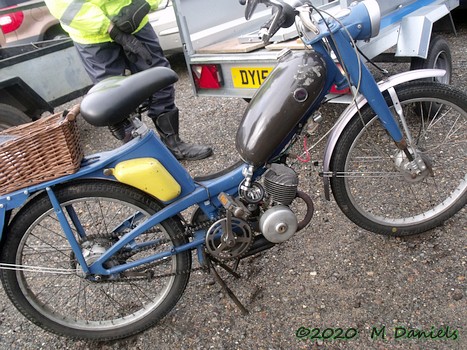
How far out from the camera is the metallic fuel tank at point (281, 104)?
1831 mm

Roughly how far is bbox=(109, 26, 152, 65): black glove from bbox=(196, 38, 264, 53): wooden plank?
47 cm

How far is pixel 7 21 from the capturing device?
5.98 metres

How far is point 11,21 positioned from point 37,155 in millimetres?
5417

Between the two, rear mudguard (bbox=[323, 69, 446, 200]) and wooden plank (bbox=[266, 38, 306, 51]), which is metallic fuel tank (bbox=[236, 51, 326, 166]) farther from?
wooden plank (bbox=[266, 38, 306, 51])

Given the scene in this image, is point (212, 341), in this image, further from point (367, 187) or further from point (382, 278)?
point (367, 187)

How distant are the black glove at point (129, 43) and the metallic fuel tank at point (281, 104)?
1.44 metres

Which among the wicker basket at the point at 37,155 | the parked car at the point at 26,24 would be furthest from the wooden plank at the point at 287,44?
the parked car at the point at 26,24

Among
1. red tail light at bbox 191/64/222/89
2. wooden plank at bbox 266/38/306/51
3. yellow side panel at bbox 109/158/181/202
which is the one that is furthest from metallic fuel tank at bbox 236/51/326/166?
red tail light at bbox 191/64/222/89

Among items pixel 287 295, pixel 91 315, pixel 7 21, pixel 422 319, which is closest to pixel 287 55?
pixel 287 295

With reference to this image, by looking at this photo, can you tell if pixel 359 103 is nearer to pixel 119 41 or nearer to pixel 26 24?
pixel 119 41

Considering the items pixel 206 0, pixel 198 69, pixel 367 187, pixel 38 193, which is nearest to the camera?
pixel 38 193

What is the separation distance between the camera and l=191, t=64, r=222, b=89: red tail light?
125 inches

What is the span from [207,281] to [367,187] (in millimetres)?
1273

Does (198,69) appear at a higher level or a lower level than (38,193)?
lower
